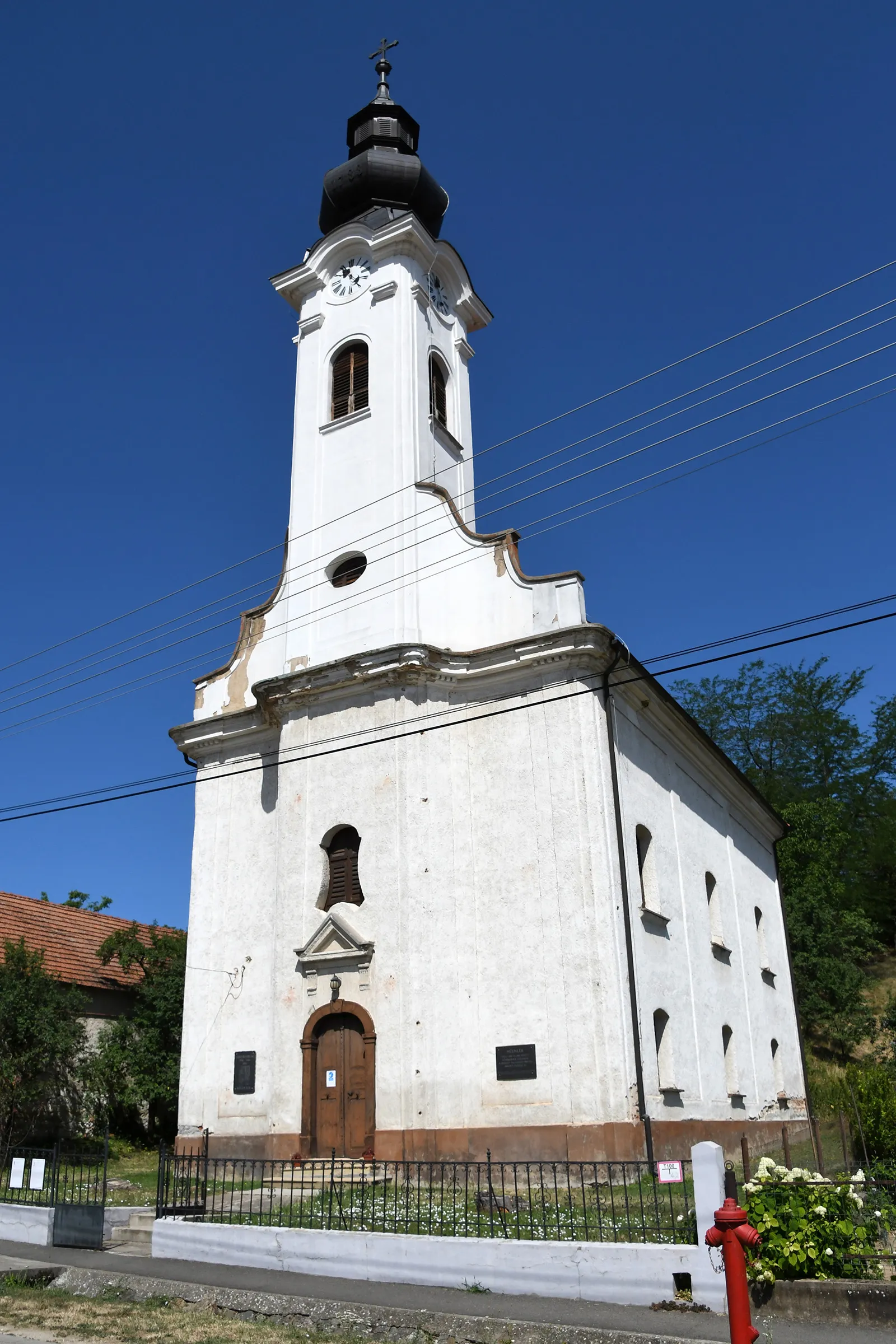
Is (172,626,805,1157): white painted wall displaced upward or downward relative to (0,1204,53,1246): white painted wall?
upward

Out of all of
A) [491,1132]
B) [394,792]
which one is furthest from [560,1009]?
[394,792]

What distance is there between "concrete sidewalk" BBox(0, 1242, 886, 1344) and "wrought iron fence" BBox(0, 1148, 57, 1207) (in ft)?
10.5

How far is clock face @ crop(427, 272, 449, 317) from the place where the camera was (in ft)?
88.3

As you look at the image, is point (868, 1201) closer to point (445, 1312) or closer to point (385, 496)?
point (445, 1312)

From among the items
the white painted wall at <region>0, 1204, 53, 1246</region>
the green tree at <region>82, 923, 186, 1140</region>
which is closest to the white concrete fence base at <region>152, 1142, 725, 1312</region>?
the white painted wall at <region>0, 1204, 53, 1246</region>

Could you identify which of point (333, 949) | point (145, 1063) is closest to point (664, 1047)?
point (333, 949)

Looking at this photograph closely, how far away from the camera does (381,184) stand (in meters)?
27.6

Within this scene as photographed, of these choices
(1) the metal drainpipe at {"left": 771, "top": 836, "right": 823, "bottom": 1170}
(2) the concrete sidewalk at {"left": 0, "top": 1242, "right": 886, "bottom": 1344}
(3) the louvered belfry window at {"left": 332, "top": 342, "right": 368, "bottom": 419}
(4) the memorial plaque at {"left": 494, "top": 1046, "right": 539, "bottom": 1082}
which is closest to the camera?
(2) the concrete sidewalk at {"left": 0, "top": 1242, "right": 886, "bottom": 1344}

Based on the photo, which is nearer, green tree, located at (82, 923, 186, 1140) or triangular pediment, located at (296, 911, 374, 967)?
triangular pediment, located at (296, 911, 374, 967)

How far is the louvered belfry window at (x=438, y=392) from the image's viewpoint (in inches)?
1027

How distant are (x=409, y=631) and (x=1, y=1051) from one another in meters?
13.0

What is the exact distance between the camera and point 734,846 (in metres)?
29.4

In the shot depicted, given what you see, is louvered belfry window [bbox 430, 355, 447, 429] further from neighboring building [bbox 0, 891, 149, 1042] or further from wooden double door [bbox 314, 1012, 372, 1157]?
neighboring building [bbox 0, 891, 149, 1042]

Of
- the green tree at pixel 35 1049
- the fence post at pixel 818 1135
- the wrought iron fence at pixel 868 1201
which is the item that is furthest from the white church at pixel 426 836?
the wrought iron fence at pixel 868 1201
